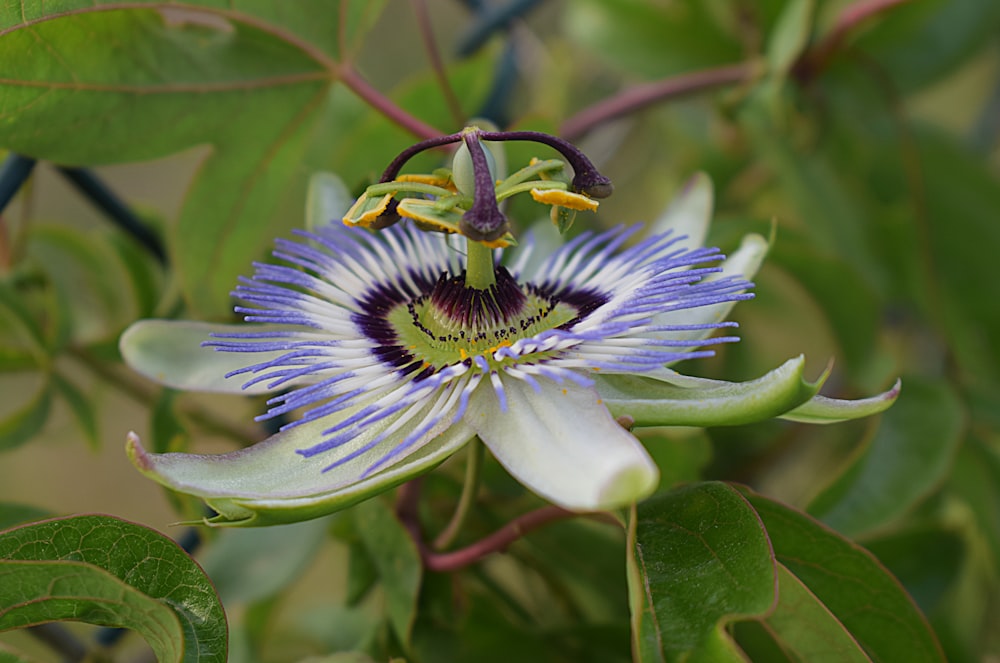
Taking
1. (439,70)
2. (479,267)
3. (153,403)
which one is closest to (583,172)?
(479,267)

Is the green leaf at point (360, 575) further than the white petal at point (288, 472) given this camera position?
Yes

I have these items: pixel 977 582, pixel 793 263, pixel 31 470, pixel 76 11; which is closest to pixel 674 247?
pixel 793 263

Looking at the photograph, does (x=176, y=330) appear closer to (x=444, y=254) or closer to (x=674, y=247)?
(x=444, y=254)

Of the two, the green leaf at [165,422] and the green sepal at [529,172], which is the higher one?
the green sepal at [529,172]

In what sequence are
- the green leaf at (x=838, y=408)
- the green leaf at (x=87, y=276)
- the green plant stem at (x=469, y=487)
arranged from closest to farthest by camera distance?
the green leaf at (x=838, y=408), the green plant stem at (x=469, y=487), the green leaf at (x=87, y=276)

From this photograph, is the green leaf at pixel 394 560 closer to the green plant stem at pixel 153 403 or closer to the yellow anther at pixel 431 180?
the yellow anther at pixel 431 180

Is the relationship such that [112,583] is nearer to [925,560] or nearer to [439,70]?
[439,70]

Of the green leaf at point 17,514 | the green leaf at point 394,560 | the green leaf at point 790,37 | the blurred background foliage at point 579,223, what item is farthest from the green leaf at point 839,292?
the green leaf at point 17,514
